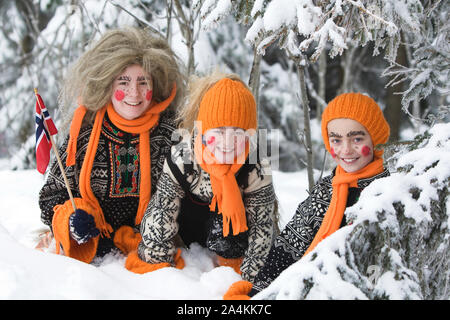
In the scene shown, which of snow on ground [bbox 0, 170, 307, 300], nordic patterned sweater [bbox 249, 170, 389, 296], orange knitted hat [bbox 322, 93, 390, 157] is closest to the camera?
snow on ground [bbox 0, 170, 307, 300]

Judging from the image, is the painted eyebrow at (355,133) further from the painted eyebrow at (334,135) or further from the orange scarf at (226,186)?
the orange scarf at (226,186)

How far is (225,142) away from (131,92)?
0.76 metres

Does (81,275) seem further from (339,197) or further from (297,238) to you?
(339,197)

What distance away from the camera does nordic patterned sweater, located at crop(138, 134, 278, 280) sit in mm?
2629

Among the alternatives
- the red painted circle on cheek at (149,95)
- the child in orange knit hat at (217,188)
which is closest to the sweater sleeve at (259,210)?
the child in orange knit hat at (217,188)

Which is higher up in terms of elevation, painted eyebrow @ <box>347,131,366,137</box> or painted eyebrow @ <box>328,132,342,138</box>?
painted eyebrow @ <box>347,131,366,137</box>

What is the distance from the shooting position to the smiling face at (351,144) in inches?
87.4

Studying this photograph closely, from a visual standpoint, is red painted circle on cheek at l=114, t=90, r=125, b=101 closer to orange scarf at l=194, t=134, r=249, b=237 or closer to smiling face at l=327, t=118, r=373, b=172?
orange scarf at l=194, t=134, r=249, b=237

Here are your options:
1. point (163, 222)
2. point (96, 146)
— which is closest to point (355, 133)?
point (163, 222)

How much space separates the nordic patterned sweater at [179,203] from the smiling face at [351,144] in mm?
535

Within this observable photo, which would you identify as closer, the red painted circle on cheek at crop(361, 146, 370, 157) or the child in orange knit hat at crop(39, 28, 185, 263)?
the red painted circle on cheek at crop(361, 146, 370, 157)

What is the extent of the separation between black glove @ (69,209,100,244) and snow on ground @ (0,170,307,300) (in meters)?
0.20

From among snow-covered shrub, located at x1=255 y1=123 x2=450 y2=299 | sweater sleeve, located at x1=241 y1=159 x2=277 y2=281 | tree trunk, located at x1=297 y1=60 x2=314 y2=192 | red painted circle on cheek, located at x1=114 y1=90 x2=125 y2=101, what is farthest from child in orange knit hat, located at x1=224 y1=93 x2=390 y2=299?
red painted circle on cheek, located at x1=114 y1=90 x2=125 y2=101
